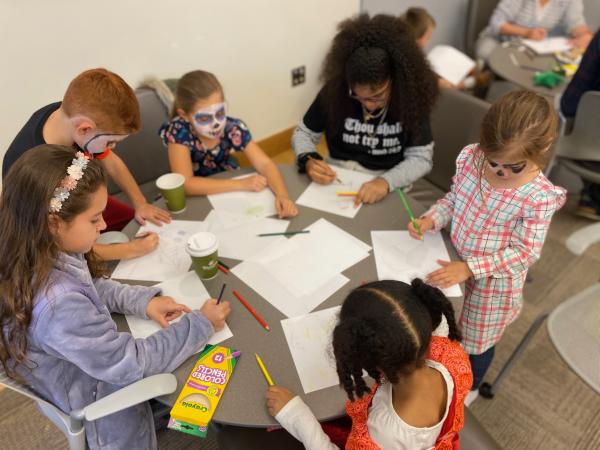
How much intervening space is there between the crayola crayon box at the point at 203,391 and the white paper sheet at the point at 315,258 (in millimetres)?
256

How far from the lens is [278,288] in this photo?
1.15 meters

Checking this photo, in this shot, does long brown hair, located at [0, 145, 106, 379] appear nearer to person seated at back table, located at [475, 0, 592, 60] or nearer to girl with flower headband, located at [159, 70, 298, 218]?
girl with flower headband, located at [159, 70, 298, 218]

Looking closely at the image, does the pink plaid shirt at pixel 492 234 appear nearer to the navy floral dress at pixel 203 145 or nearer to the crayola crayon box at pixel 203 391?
the crayola crayon box at pixel 203 391

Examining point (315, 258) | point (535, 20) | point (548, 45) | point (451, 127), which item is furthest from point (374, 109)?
point (535, 20)

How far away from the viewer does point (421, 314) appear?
0.85 m

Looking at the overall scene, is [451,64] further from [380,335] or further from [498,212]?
[380,335]

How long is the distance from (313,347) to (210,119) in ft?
3.16

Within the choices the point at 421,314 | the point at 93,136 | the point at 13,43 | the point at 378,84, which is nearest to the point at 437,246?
the point at 421,314

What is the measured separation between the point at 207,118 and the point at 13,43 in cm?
94

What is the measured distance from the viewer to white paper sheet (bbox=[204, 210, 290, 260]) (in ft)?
4.19

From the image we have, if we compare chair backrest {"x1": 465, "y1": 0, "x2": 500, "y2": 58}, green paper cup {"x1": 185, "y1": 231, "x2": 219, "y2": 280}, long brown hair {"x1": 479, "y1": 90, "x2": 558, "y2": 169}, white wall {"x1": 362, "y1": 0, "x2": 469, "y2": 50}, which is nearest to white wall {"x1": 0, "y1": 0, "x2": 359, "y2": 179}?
white wall {"x1": 362, "y1": 0, "x2": 469, "y2": 50}

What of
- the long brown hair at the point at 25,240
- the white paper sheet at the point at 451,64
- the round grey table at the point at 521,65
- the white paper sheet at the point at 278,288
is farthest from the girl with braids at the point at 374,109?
the white paper sheet at the point at 451,64

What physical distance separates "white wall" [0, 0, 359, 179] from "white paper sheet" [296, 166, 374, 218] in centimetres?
127

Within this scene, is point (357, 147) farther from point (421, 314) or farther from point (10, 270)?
point (10, 270)
